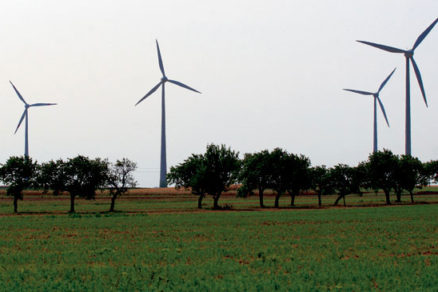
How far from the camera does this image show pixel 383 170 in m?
115

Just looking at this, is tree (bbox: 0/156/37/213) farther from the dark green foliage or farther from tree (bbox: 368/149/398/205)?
tree (bbox: 368/149/398/205)

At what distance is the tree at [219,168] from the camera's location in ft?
323

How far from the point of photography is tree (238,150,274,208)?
105 meters

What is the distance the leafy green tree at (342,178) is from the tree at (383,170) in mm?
4654

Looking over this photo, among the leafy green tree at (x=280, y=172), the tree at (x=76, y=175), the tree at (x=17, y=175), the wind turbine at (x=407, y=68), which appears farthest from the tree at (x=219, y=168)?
the wind turbine at (x=407, y=68)

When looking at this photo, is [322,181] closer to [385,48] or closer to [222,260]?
[385,48]

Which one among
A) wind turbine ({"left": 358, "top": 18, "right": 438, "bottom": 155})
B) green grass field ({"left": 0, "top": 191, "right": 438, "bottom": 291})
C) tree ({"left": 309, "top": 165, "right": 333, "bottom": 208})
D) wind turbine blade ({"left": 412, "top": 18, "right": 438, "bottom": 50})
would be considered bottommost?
green grass field ({"left": 0, "top": 191, "right": 438, "bottom": 291})

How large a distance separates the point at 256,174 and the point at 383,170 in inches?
1202

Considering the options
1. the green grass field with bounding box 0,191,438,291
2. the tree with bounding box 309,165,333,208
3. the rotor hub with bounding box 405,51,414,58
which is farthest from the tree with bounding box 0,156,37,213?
the rotor hub with bounding box 405,51,414,58

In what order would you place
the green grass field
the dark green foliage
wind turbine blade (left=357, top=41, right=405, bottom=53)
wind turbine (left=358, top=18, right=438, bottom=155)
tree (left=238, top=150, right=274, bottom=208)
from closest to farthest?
the green grass field → the dark green foliage → tree (left=238, top=150, right=274, bottom=208) → wind turbine blade (left=357, top=41, right=405, bottom=53) → wind turbine (left=358, top=18, right=438, bottom=155)

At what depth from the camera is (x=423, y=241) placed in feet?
119

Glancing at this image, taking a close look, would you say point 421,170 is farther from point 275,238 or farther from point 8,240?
point 8,240

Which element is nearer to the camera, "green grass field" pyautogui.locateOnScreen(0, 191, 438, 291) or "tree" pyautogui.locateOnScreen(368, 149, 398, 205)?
"green grass field" pyautogui.locateOnScreen(0, 191, 438, 291)

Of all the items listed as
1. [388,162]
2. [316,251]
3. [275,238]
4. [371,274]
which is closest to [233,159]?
[388,162]
